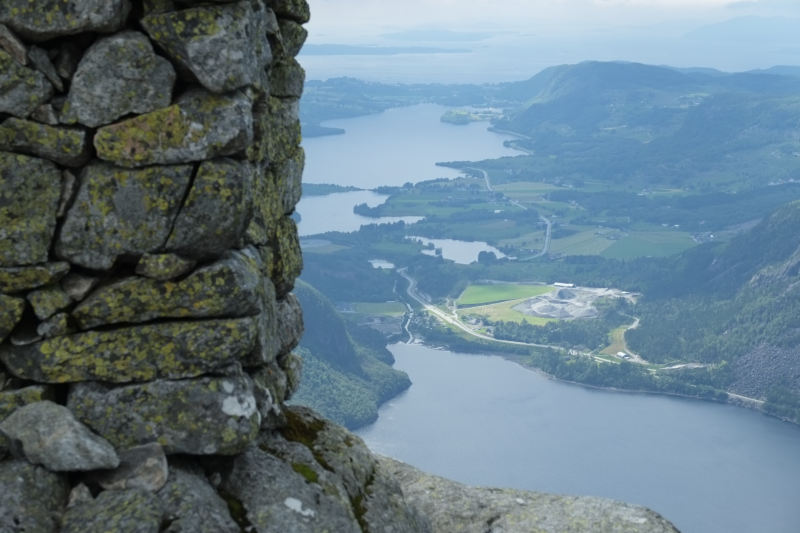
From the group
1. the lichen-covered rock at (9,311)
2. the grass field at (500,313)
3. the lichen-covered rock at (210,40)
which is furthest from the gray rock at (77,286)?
the grass field at (500,313)

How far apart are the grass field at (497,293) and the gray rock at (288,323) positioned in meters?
140

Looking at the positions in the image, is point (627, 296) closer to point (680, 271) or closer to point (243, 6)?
point (680, 271)

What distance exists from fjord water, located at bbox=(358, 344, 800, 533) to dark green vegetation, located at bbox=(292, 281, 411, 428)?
7.27 feet

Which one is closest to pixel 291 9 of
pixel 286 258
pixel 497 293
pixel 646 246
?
pixel 286 258

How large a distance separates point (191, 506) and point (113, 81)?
14.9ft

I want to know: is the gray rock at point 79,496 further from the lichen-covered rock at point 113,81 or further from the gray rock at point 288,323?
the gray rock at point 288,323

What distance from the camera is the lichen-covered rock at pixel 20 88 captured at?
9.27 metres

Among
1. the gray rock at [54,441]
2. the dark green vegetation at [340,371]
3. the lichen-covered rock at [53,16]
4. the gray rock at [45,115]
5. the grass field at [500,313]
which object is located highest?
the lichen-covered rock at [53,16]

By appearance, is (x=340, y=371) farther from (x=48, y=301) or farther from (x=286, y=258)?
(x=48, y=301)

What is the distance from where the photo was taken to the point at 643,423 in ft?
367

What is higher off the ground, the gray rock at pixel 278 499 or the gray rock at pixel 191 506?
the gray rock at pixel 191 506

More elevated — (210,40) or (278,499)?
(210,40)

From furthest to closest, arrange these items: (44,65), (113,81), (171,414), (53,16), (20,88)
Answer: (171,414) < (113,81) < (44,65) < (20,88) < (53,16)

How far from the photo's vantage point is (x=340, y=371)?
10744 cm
